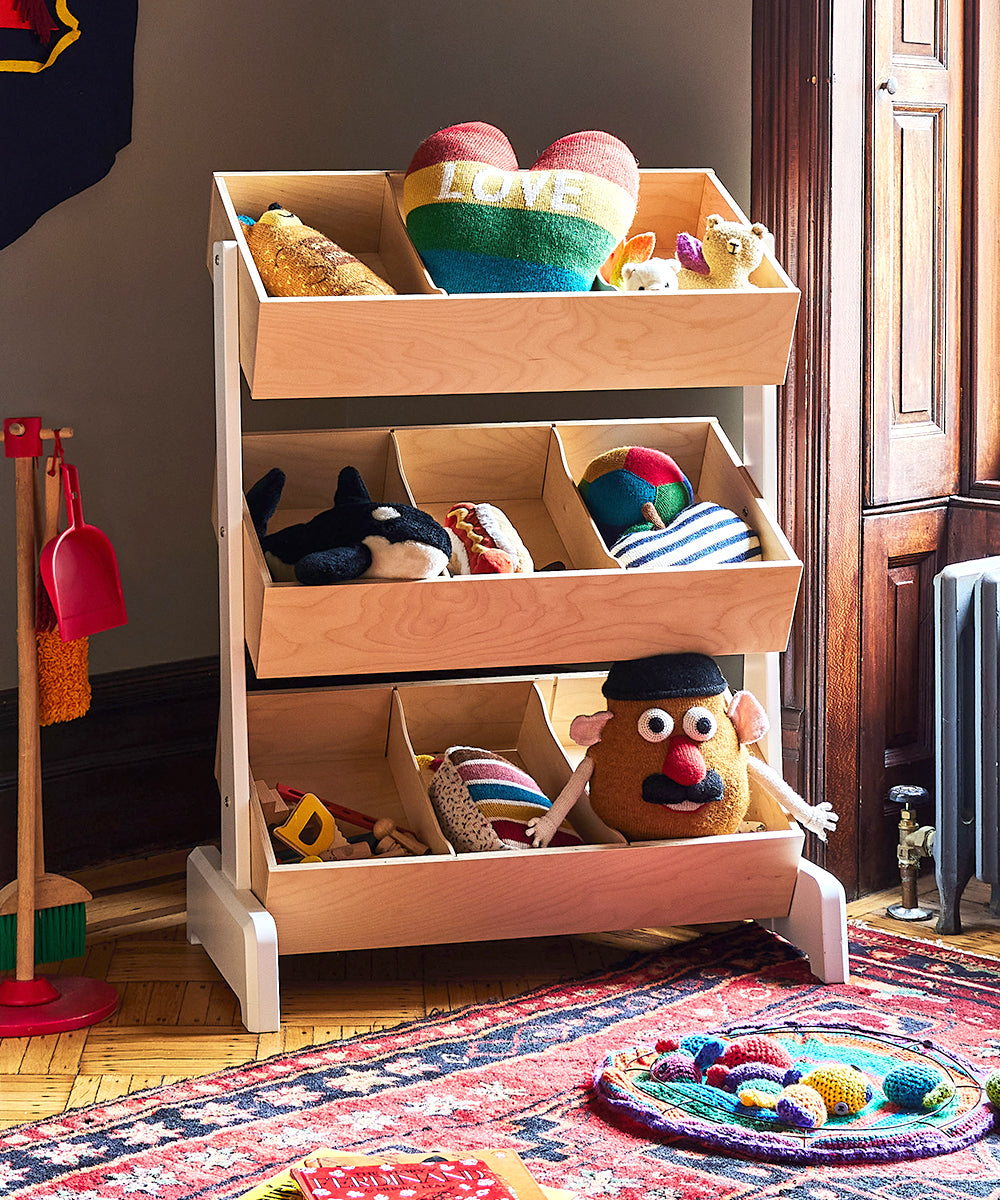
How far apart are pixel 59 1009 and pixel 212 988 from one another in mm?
217

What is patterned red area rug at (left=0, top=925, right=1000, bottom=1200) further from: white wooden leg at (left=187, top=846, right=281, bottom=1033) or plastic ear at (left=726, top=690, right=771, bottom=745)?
plastic ear at (left=726, top=690, right=771, bottom=745)

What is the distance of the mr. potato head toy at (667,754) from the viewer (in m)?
2.12

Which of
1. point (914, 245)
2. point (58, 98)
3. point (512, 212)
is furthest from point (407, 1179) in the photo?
point (58, 98)

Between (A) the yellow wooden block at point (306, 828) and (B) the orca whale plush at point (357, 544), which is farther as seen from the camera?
(A) the yellow wooden block at point (306, 828)

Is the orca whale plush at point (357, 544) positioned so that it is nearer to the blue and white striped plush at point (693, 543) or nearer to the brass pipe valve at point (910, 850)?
the blue and white striped plush at point (693, 543)

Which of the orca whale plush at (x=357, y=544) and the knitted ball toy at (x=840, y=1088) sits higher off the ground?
the orca whale plush at (x=357, y=544)

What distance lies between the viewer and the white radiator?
2346mm

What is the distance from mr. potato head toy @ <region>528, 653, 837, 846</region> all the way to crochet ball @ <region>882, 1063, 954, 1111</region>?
0.48m

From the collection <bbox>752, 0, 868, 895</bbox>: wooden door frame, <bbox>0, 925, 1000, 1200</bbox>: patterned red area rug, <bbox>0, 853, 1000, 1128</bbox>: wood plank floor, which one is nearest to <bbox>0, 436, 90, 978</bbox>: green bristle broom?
<bbox>0, 853, 1000, 1128</bbox>: wood plank floor

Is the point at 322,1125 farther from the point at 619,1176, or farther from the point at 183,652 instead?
the point at 183,652

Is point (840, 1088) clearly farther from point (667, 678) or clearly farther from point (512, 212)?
point (512, 212)

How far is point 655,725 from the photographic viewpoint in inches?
83.0

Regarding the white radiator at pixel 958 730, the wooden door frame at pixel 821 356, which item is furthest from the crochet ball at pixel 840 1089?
the wooden door frame at pixel 821 356

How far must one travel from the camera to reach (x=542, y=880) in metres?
2.12
